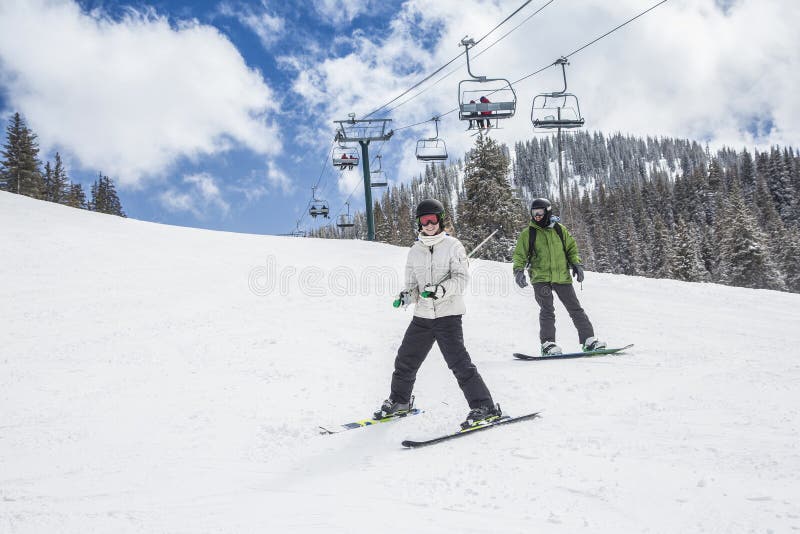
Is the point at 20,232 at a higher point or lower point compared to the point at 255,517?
higher

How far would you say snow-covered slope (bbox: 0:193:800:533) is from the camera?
2.39 m

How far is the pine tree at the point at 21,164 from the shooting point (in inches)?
1934

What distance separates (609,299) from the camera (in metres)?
11.1

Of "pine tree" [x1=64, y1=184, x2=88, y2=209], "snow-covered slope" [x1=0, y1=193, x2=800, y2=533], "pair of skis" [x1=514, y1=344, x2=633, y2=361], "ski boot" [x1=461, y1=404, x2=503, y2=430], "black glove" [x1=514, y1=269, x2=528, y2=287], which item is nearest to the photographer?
"snow-covered slope" [x1=0, y1=193, x2=800, y2=533]

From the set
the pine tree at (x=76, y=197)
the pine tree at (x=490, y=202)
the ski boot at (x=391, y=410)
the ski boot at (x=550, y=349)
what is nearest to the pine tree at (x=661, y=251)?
the pine tree at (x=490, y=202)

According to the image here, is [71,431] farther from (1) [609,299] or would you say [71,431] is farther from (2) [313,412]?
(1) [609,299]

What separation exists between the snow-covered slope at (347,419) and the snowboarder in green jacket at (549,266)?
0.72m

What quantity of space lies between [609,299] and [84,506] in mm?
10806

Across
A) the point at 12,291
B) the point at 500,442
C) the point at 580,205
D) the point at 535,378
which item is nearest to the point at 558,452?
the point at 500,442

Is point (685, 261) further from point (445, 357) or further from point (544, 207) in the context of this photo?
point (445, 357)

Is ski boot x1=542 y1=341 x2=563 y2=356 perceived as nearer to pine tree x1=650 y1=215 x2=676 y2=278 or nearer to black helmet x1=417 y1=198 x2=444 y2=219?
black helmet x1=417 y1=198 x2=444 y2=219

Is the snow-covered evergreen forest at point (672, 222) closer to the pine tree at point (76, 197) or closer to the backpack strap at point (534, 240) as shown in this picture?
the backpack strap at point (534, 240)

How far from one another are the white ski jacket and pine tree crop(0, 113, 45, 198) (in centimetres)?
5867

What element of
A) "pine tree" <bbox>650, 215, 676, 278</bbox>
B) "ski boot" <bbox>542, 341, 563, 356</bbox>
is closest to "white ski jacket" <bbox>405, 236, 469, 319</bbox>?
"ski boot" <bbox>542, 341, 563, 356</bbox>
